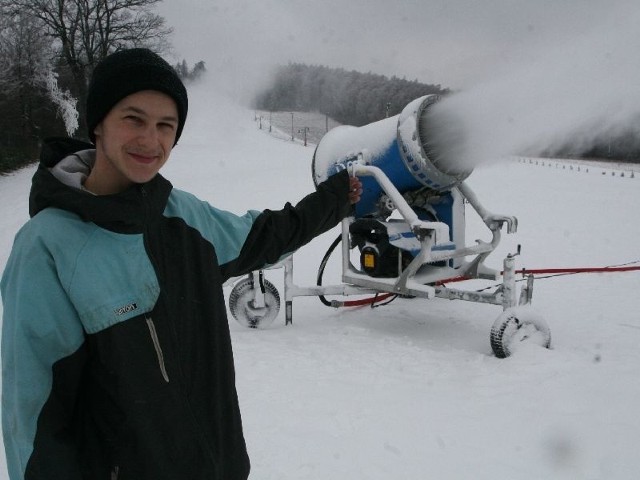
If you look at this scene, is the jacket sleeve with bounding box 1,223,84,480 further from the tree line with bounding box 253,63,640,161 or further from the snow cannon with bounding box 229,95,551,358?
the tree line with bounding box 253,63,640,161

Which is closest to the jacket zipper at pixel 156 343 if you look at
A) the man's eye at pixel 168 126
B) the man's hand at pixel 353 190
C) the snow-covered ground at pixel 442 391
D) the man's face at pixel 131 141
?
the man's face at pixel 131 141

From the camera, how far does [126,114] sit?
60.8 inches

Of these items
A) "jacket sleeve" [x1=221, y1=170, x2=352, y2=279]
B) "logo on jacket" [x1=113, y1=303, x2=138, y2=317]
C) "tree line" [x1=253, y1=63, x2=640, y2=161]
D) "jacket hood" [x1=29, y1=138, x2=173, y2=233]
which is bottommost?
"logo on jacket" [x1=113, y1=303, x2=138, y2=317]

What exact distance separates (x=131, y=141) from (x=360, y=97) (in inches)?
594

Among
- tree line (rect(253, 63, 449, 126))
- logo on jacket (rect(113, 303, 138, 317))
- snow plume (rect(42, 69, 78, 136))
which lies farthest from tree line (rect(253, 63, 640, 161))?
snow plume (rect(42, 69, 78, 136))

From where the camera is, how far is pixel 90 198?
1404mm

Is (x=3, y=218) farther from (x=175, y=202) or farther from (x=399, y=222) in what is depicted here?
(x=175, y=202)

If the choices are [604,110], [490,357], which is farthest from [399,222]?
[604,110]

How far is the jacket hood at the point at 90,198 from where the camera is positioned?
139cm

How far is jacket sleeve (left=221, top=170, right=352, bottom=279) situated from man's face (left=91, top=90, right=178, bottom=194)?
535 millimetres

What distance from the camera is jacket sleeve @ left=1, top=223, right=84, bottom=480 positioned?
132 cm

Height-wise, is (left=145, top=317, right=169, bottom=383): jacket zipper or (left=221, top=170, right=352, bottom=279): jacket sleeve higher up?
(left=221, top=170, right=352, bottom=279): jacket sleeve

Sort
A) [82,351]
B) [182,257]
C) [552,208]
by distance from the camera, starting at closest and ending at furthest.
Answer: [82,351] < [182,257] < [552,208]

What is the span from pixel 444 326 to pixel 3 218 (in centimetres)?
1069
